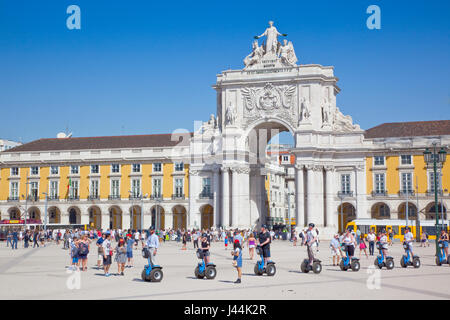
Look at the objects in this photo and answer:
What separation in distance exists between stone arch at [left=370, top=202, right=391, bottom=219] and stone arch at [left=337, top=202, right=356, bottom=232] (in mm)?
2373

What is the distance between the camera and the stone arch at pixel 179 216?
76.5 metres

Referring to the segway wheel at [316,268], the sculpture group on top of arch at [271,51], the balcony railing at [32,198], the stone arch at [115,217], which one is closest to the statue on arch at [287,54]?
the sculpture group on top of arch at [271,51]

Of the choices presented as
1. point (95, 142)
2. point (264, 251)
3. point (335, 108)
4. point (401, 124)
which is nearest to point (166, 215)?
point (95, 142)

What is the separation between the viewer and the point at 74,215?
7906cm

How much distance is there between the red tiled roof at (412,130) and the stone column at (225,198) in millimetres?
16721

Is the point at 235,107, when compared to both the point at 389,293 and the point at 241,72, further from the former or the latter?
the point at 389,293

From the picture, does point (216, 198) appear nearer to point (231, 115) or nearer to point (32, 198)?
point (231, 115)

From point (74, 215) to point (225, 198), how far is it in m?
22.3

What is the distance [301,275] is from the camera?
2347cm

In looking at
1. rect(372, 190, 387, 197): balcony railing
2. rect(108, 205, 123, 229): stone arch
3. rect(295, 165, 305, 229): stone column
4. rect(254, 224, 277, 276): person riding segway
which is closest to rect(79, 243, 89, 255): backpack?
rect(254, 224, 277, 276): person riding segway

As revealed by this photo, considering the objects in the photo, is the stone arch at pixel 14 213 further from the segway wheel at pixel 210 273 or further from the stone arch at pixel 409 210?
the segway wheel at pixel 210 273

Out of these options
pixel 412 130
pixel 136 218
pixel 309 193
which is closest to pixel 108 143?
pixel 136 218
